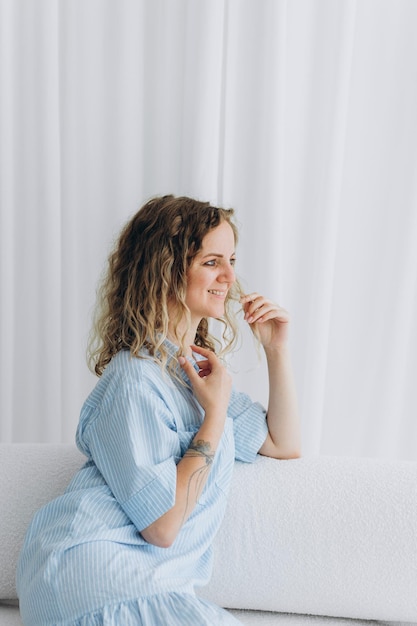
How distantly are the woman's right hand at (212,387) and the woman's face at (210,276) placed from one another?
110 mm

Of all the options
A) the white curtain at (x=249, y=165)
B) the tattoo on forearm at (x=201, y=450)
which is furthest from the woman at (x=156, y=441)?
the white curtain at (x=249, y=165)

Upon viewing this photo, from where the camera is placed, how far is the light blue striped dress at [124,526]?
3.83 feet

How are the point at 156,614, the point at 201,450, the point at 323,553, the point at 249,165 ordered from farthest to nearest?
the point at 249,165, the point at 323,553, the point at 201,450, the point at 156,614

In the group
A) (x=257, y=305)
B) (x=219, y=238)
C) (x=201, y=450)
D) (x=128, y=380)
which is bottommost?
(x=201, y=450)

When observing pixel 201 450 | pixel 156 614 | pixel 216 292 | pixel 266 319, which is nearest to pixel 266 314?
pixel 266 319

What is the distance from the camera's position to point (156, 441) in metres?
1.24

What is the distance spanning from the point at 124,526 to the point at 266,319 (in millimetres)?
529

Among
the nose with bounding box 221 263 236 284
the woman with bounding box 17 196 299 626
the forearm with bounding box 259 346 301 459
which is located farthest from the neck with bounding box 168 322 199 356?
the forearm with bounding box 259 346 301 459

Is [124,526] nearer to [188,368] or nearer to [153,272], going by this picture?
[188,368]

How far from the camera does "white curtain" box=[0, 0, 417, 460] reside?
1775 millimetres

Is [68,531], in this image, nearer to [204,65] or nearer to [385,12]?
[204,65]

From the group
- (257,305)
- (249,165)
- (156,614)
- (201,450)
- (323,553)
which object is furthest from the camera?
(249,165)

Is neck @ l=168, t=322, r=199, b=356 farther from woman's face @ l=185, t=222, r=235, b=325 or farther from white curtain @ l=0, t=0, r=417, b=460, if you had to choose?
white curtain @ l=0, t=0, r=417, b=460

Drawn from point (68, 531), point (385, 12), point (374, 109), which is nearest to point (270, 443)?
point (68, 531)
